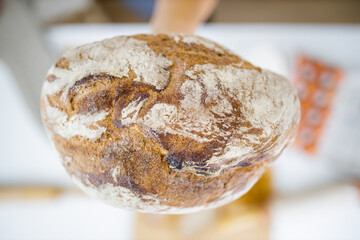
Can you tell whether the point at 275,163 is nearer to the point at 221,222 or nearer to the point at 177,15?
the point at 221,222

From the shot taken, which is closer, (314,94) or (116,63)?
(116,63)

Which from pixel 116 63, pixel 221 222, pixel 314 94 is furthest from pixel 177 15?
pixel 221 222

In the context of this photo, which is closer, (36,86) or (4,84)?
(36,86)

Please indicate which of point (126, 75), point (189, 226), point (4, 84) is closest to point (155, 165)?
point (126, 75)

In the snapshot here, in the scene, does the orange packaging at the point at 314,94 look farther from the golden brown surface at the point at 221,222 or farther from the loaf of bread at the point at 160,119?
the loaf of bread at the point at 160,119

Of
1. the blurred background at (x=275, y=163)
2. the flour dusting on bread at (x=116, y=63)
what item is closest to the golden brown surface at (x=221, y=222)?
the blurred background at (x=275, y=163)

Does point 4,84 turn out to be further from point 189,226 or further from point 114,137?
point 114,137

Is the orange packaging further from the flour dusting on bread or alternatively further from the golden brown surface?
the flour dusting on bread
